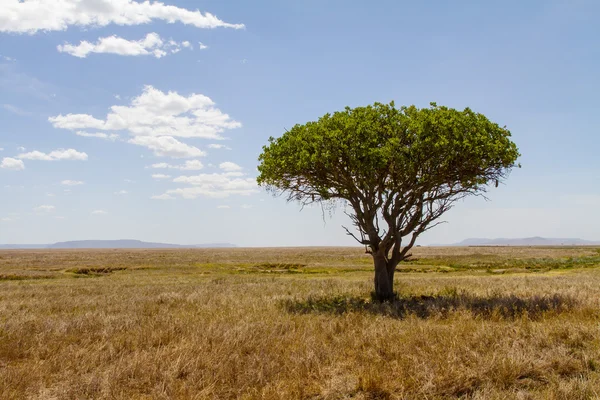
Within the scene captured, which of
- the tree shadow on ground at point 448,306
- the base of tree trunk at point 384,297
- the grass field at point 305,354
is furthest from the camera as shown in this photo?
the base of tree trunk at point 384,297

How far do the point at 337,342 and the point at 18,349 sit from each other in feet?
27.1

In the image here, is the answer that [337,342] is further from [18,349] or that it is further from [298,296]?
[298,296]

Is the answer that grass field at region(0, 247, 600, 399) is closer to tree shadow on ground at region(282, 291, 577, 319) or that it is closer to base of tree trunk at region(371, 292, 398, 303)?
tree shadow on ground at region(282, 291, 577, 319)

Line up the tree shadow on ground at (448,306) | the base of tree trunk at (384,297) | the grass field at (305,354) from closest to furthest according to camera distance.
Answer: the grass field at (305,354) < the tree shadow on ground at (448,306) < the base of tree trunk at (384,297)

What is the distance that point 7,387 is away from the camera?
293 inches

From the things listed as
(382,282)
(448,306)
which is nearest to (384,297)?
(382,282)

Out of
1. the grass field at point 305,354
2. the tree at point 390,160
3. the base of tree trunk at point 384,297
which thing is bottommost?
the base of tree trunk at point 384,297

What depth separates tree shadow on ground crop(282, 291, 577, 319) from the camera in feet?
45.6

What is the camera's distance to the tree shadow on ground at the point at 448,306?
1391 cm

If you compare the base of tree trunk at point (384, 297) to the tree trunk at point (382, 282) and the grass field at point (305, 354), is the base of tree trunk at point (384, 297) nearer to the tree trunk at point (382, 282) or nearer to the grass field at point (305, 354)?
the tree trunk at point (382, 282)

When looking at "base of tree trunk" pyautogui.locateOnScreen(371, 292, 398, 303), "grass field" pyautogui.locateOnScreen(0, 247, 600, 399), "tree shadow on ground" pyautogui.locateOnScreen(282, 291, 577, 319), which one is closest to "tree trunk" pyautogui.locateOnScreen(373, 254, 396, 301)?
"base of tree trunk" pyautogui.locateOnScreen(371, 292, 398, 303)

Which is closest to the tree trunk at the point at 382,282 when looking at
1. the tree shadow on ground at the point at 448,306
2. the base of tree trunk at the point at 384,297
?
the base of tree trunk at the point at 384,297

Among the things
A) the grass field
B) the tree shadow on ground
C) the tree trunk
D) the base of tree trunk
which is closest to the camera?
the grass field

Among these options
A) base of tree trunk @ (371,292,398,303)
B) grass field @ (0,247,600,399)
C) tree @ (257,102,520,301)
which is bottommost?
base of tree trunk @ (371,292,398,303)
